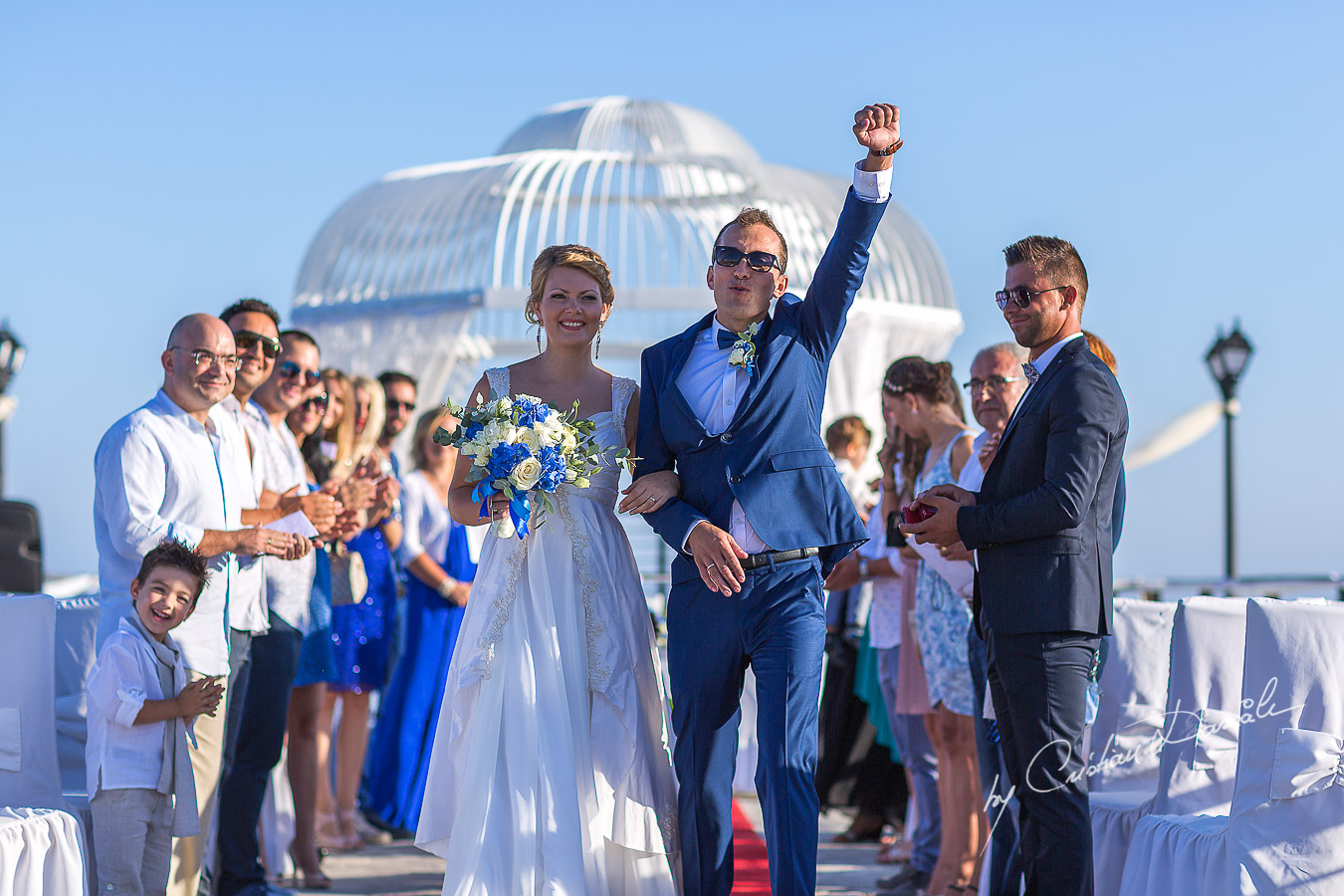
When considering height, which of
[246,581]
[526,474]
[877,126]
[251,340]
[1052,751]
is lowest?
[1052,751]

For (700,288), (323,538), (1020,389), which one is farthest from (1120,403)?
(700,288)

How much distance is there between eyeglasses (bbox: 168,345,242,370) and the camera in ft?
13.5

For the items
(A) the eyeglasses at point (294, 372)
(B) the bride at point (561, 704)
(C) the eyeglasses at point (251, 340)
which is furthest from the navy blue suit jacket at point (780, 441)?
(A) the eyeglasses at point (294, 372)

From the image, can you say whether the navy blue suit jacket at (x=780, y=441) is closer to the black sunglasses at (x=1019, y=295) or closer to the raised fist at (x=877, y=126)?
the raised fist at (x=877, y=126)

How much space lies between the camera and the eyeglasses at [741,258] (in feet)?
11.6

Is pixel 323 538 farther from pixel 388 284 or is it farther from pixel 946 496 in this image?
pixel 388 284

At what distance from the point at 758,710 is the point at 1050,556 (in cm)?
81

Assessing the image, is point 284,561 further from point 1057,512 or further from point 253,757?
point 1057,512

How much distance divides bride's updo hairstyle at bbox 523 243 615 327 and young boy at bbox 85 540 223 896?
4.06 ft

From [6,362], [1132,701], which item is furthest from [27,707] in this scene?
[6,362]

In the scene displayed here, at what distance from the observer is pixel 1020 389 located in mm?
4551

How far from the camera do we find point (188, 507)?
4121 millimetres

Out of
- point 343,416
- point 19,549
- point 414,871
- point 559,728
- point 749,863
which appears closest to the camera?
point 559,728

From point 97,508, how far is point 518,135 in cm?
1250
